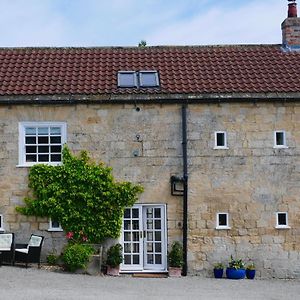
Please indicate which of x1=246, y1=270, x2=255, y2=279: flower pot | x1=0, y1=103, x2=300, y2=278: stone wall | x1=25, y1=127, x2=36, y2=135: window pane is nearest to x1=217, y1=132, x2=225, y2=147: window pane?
x1=0, y1=103, x2=300, y2=278: stone wall

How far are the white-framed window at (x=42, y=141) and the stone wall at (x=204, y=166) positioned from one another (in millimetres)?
221

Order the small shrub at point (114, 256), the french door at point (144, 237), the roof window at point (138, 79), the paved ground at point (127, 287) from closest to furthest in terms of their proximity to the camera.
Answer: the paved ground at point (127, 287), the small shrub at point (114, 256), the french door at point (144, 237), the roof window at point (138, 79)

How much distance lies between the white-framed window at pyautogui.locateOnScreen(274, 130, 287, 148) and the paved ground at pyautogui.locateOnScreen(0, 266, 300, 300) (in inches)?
163

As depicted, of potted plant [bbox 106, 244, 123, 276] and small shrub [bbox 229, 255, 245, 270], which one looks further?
small shrub [bbox 229, 255, 245, 270]

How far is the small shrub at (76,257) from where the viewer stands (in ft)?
58.0

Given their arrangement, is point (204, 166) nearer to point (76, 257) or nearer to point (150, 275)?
Result: point (150, 275)

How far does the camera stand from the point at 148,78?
20.0 m

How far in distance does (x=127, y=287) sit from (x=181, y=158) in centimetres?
499

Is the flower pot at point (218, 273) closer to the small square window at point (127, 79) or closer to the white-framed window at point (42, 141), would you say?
the white-framed window at point (42, 141)

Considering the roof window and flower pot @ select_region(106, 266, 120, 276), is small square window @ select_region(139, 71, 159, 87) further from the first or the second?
flower pot @ select_region(106, 266, 120, 276)

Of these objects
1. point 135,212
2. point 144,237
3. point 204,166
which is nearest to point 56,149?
point 135,212

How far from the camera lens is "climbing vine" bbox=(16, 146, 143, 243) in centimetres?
1873

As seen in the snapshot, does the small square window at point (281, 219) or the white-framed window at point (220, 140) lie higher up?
the white-framed window at point (220, 140)

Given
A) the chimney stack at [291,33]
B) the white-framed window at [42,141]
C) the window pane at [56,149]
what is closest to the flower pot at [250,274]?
the white-framed window at [42,141]
